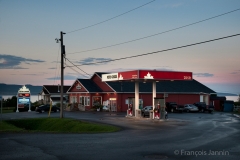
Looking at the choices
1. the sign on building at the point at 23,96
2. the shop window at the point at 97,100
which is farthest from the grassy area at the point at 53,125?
the shop window at the point at 97,100

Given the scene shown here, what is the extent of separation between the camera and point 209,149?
50.8 feet

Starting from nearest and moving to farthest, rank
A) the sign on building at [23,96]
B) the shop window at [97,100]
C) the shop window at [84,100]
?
the sign on building at [23,96] → the shop window at [97,100] → the shop window at [84,100]

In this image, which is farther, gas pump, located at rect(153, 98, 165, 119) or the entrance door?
the entrance door

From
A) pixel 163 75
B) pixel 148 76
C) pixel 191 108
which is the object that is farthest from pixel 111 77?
pixel 191 108

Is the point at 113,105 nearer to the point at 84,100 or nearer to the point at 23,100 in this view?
the point at 84,100

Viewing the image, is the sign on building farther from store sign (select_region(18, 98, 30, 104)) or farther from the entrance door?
the entrance door

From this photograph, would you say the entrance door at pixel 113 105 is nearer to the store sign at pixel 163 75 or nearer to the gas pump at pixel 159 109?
the store sign at pixel 163 75

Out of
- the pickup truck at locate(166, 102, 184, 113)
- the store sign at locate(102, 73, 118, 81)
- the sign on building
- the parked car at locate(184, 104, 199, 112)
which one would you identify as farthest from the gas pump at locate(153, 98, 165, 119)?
the sign on building

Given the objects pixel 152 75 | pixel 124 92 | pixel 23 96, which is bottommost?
pixel 23 96

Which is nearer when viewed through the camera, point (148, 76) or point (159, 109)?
point (159, 109)

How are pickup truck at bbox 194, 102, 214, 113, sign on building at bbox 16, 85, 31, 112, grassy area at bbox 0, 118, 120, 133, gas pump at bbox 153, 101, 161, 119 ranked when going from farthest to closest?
1. sign on building at bbox 16, 85, 31, 112
2. pickup truck at bbox 194, 102, 214, 113
3. gas pump at bbox 153, 101, 161, 119
4. grassy area at bbox 0, 118, 120, 133

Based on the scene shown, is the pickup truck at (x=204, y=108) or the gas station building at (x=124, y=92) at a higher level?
the gas station building at (x=124, y=92)

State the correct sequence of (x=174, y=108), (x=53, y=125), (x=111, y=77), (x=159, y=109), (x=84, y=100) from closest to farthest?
1. (x=53, y=125)
2. (x=159, y=109)
3. (x=111, y=77)
4. (x=174, y=108)
5. (x=84, y=100)

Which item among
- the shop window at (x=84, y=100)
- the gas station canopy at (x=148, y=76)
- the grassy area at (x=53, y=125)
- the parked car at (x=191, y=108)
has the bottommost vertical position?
the grassy area at (x=53, y=125)
